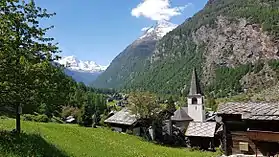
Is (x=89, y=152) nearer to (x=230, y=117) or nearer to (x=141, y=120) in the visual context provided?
(x=230, y=117)

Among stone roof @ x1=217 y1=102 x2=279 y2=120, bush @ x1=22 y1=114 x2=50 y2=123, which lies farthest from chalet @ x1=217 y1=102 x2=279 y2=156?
bush @ x1=22 y1=114 x2=50 y2=123

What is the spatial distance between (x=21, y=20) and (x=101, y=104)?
5237 inches

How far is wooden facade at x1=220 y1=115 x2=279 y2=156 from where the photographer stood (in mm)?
32250

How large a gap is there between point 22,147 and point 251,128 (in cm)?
2283

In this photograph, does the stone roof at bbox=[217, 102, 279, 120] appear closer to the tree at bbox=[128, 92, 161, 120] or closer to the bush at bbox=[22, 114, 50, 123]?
the tree at bbox=[128, 92, 161, 120]

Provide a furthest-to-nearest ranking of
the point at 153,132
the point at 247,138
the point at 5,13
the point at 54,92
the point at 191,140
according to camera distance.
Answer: the point at 153,132
the point at 191,140
the point at 247,138
the point at 54,92
the point at 5,13

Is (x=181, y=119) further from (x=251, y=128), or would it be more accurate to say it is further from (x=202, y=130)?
(x=251, y=128)

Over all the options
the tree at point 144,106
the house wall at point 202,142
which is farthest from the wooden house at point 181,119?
the house wall at point 202,142

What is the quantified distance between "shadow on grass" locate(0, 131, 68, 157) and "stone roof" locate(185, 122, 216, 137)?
120ft

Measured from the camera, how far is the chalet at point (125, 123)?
205ft

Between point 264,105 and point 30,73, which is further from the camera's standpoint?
point 264,105

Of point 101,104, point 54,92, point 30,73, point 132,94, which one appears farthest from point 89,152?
point 101,104

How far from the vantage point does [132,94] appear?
60.7 m

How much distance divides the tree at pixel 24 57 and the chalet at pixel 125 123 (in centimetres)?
4183
